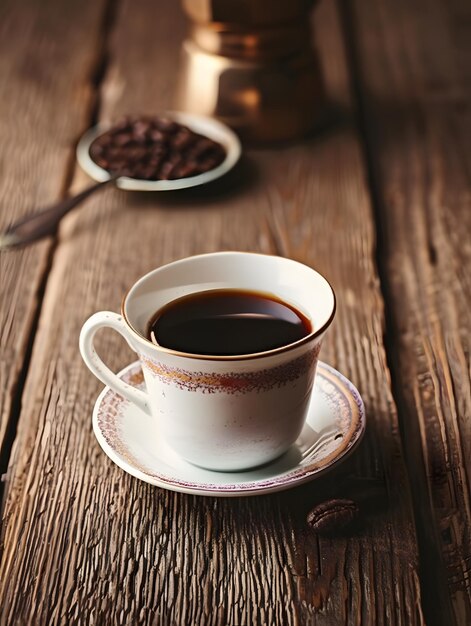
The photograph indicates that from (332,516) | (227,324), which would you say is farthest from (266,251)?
(332,516)

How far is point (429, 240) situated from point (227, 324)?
0.51m

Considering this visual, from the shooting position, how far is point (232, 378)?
2.26ft

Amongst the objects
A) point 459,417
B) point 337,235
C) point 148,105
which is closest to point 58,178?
point 148,105

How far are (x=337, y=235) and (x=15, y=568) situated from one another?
0.66 metres

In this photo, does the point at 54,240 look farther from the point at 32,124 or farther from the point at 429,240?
the point at 429,240

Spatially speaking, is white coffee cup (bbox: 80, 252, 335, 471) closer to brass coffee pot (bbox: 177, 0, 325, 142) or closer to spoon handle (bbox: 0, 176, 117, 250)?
spoon handle (bbox: 0, 176, 117, 250)

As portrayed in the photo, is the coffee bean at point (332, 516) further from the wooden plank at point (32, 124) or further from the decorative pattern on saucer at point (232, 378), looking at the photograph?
the wooden plank at point (32, 124)

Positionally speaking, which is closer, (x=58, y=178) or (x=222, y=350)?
(x=222, y=350)

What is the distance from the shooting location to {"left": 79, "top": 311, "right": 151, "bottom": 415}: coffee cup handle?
0.74m

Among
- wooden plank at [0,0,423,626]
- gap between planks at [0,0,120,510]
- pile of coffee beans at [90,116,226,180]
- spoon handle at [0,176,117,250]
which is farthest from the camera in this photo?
pile of coffee beans at [90,116,226,180]

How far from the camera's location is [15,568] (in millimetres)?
688

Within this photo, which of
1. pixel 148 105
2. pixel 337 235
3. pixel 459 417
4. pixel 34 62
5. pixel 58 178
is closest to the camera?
pixel 459 417

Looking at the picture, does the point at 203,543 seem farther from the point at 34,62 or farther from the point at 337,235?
the point at 34,62

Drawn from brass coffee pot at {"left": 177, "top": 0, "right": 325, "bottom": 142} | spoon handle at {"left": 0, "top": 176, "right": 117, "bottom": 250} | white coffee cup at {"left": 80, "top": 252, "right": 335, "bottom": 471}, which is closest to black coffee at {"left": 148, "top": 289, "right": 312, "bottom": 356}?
white coffee cup at {"left": 80, "top": 252, "right": 335, "bottom": 471}
